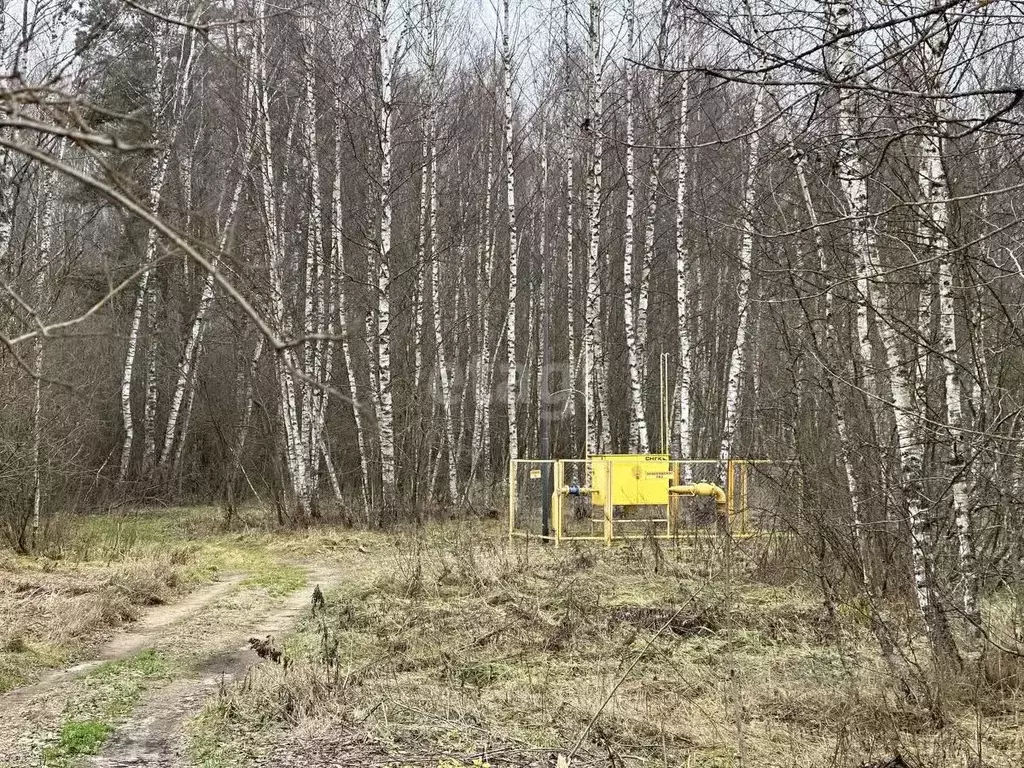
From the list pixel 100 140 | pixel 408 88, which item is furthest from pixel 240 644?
pixel 408 88

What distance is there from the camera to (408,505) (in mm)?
16609

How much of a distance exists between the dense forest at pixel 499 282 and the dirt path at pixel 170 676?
2254 mm

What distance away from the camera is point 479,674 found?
6586 mm

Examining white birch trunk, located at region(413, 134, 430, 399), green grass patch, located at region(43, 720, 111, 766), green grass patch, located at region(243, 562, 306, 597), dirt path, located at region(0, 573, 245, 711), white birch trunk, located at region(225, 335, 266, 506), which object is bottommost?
green grass patch, located at region(43, 720, 111, 766)

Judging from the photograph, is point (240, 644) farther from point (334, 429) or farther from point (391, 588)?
point (334, 429)

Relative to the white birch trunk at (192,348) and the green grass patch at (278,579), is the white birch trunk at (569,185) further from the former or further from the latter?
the green grass patch at (278,579)

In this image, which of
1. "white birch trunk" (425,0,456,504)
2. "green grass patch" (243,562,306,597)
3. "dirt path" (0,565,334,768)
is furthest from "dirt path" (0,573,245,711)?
"white birch trunk" (425,0,456,504)

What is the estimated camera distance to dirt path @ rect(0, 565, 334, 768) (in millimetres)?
5391

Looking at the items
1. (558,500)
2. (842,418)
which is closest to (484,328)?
(558,500)

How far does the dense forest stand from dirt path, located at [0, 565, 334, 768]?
88.8 inches

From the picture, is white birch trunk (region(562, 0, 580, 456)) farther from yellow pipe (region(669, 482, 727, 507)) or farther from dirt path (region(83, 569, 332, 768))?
dirt path (region(83, 569, 332, 768))

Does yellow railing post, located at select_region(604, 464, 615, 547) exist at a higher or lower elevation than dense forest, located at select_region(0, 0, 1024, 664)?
lower

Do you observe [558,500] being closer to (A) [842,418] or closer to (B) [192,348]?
(A) [842,418]

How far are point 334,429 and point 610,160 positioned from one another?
9.31m
